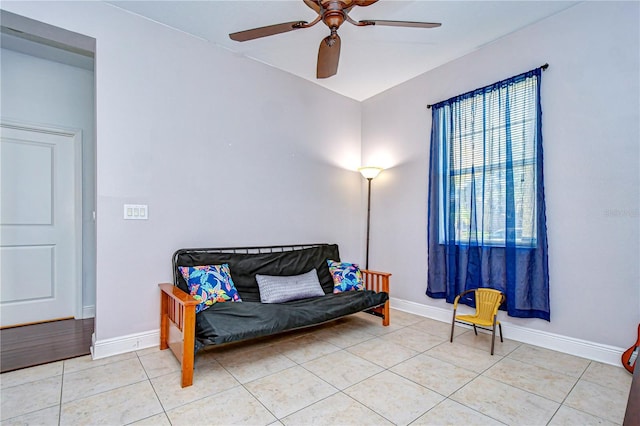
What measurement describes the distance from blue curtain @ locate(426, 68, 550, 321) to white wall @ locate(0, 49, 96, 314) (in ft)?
11.9

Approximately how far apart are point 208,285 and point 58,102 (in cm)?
251

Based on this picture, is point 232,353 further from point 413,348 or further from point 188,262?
point 413,348

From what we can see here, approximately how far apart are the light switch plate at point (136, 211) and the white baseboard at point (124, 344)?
0.95 metres

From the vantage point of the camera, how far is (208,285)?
2611 mm

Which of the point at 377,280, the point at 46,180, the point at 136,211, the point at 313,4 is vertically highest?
the point at 313,4

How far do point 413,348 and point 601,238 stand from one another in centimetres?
167

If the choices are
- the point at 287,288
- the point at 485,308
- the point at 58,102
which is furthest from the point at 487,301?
the point at 58,102

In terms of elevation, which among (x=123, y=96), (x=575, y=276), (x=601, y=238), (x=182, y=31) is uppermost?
(x=182, y=31)

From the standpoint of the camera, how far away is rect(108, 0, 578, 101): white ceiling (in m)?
2.52

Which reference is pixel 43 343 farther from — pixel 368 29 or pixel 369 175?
pixel 368 29

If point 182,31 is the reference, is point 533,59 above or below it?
below

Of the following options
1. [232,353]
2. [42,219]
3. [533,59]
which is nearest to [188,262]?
[232,353]

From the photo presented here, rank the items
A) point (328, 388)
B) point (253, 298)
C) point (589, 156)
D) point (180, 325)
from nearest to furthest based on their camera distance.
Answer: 1. point (328, 388)
2. point (180, 325)
3. point (589, 156)
4. point (253, 298)

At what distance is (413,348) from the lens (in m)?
2.67
